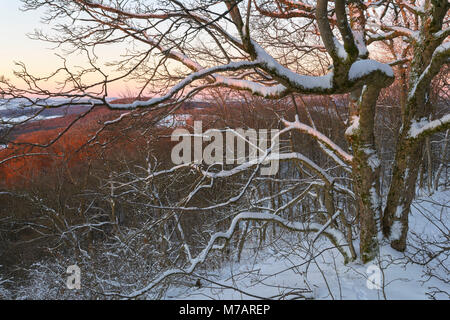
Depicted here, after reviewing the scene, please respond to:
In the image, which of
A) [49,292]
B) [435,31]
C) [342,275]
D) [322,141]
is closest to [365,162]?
[322,141]

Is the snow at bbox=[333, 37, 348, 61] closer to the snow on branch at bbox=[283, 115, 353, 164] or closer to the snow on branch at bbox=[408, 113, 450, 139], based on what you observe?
the snow on branch at bbox=[408, 113, 450, 139]

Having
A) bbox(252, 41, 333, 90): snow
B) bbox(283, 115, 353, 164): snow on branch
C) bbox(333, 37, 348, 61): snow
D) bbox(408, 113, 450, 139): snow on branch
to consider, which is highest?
bbox(333, 37, 348, 61): snow

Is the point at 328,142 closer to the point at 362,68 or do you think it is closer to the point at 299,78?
the point at 362,68

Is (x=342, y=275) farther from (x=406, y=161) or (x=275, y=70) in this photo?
(x=275, y=70)

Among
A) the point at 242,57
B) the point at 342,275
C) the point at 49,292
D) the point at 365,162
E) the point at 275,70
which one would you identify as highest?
the point at 242,57

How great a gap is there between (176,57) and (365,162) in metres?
3.11

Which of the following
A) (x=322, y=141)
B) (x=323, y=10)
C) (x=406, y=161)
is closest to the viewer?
(x=323, y=10)

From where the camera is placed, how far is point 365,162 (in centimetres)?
387

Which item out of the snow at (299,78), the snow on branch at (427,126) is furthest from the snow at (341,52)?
the snow on branch at (427,126)

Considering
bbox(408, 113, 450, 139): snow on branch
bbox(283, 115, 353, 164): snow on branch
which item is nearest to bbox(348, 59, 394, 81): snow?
bbox(408, 113, 450, 139): snow on branch

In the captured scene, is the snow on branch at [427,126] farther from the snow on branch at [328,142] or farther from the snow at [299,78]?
the snow at [299,78]

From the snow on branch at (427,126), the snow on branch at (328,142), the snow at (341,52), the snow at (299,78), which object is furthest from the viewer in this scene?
the snow on branch at (328,142)

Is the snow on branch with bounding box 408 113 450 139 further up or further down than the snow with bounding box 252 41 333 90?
further down

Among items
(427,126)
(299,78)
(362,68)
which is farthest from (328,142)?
(299,78)
